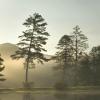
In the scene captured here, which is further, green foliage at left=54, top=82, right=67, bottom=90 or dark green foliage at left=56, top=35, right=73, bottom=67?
dark green foliage at left=56, top=35, right=73, bottom=67

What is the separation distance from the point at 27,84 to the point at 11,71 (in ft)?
154

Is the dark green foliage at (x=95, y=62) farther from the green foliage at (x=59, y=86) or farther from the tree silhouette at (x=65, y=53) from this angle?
the green foliage at (x=59, y=86)

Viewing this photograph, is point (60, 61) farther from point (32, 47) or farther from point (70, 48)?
point (32, 47)

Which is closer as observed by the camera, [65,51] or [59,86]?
[59,86]

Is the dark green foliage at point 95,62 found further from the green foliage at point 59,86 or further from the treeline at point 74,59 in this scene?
the green foliage at point 59,86

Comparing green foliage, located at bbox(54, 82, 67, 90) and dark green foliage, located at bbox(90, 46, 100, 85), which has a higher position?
dark green foliage, located at bbox(90, 46, 100, 85)

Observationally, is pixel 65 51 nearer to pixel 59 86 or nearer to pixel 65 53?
pixel 65 53

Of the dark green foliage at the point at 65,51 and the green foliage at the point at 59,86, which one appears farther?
the dark green foliage at the point at 65,51

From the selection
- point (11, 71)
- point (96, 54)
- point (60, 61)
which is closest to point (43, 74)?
point (11, 71)

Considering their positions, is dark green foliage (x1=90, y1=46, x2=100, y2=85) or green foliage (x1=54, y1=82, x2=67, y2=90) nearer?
green foliage (x1=54, y1=82, x2=67, y2=90)

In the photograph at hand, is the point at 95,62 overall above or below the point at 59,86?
above

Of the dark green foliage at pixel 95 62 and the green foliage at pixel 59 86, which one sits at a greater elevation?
the dark green foliage at pixel 95 62

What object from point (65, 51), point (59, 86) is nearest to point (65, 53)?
point (65, 51)

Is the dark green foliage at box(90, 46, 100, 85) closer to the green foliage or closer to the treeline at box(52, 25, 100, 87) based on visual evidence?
the treeline at box(52, 25, 100, 87)
